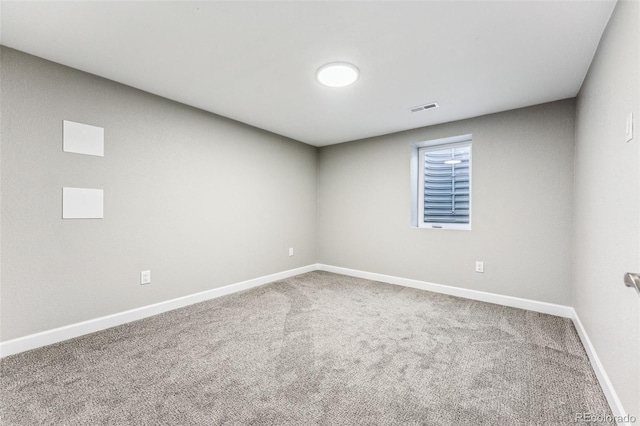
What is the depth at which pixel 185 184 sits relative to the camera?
9.88 feet

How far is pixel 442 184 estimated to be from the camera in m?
3.83

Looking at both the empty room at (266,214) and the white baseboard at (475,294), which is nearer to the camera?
the empty room at (266,214)

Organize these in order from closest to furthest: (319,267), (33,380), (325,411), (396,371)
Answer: (325,411), (33,380), (396,371), (319,267)

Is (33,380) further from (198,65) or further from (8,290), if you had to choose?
(198,65)

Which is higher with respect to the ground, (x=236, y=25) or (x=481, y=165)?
(x=236, y=25)

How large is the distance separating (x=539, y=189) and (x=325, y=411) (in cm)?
299

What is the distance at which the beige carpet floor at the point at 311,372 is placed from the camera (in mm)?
1421

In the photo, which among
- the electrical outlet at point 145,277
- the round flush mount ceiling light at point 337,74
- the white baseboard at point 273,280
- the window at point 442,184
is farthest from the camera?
the window at point 442,184

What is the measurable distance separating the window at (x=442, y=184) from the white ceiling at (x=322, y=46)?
0.92 m

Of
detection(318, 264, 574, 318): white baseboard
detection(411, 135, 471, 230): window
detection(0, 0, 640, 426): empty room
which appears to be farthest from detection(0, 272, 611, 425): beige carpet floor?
detection(411, 135, 471, 230): window

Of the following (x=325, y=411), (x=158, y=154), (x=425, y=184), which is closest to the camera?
(x=325, y=411)

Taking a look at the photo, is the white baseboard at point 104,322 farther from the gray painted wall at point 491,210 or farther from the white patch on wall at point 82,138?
the gray painted wall at point 491,210

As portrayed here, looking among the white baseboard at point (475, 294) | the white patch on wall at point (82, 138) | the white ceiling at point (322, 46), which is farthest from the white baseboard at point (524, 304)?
the white patch on wall at point (82, 138)

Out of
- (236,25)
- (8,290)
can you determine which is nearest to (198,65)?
(236,25)
